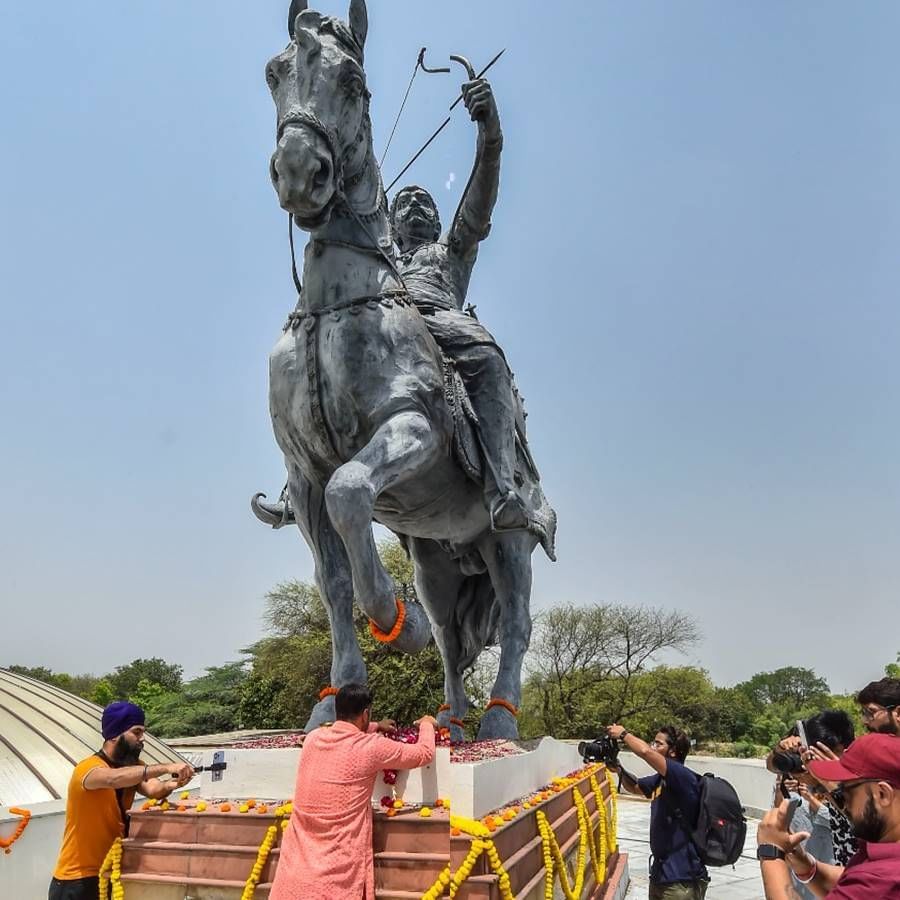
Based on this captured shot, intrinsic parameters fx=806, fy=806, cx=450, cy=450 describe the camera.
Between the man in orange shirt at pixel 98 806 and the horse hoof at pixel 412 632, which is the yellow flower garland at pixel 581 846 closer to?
the horse hoof at pixel 412 632

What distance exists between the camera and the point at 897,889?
1.64m

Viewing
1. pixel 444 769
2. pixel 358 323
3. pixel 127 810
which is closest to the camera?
pixel 444 769

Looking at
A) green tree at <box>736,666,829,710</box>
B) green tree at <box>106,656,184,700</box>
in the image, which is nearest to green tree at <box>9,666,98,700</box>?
green tree at <box>106,656,184,700</box>

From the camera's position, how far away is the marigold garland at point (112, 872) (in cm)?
345

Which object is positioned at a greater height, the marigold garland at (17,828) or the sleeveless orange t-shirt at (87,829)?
the marigold garland at (17,828)

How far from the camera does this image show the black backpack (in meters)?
4.02

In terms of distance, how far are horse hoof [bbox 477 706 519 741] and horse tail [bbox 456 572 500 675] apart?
122 centimetres

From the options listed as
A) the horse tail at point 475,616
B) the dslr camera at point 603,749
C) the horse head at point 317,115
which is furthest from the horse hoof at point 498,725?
the horse head at point 317,115

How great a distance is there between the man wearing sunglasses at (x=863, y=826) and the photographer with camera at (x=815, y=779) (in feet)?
2.78

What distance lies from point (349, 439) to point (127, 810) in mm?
2043

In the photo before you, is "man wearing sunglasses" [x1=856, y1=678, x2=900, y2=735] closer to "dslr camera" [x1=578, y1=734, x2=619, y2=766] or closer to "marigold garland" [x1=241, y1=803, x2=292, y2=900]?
"dslr camera" [x1=578, y1=734, x2=619, y2=766]

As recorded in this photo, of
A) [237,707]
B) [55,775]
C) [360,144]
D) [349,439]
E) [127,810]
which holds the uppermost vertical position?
[237,707]

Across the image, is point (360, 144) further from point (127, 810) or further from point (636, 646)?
point (636, 646)

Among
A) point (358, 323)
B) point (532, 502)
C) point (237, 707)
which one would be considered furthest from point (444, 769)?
point (237, 707)
